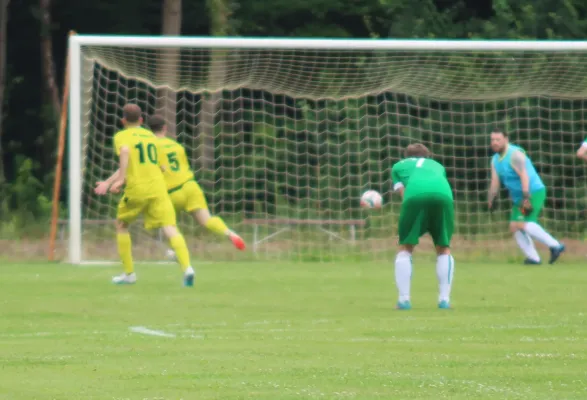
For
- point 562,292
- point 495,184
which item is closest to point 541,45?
point 495,184

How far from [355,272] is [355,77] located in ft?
17.1

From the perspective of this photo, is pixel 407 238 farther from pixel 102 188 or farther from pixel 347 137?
pixel 347 137

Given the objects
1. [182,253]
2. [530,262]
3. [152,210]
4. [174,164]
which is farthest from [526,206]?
[182,253]

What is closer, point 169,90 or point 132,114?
point 132,114

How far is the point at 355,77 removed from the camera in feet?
68.1

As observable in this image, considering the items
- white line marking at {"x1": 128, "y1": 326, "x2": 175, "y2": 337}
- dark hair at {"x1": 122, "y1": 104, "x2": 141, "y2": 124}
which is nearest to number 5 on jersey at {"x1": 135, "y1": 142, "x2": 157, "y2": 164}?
dark hair at {"x1": 122, "y1": 104, "x2": 141, "y2": 124}

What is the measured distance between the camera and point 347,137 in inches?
838

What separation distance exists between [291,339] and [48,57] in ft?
74.6

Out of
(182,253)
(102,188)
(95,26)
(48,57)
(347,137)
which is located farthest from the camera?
(95,26)

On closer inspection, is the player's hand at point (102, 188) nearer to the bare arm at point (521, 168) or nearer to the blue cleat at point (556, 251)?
the bare arm at point (521, 168)

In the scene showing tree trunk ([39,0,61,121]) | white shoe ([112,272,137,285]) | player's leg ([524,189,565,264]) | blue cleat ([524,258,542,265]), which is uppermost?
tree trunk ([39,0,61,121])

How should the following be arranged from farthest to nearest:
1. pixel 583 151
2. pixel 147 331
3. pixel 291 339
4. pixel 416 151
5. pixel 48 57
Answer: pixel 48 57 → pixel 583 151 → pixel 416 151 → pixel 147 331 → pixel 291 339

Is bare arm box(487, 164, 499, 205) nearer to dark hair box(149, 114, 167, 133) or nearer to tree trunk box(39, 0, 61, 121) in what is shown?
dark hair box(149, 114, 167, 133)

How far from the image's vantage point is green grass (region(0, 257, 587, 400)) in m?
6.80
